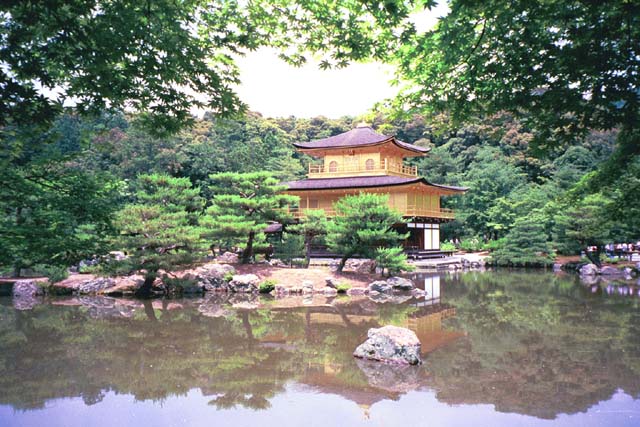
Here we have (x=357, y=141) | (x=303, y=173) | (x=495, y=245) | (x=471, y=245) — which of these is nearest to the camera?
(x=357, y=141)

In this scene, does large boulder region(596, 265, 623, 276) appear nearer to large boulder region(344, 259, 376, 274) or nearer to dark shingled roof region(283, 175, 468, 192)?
dark shingled roof region(283, 175, 468, 192)

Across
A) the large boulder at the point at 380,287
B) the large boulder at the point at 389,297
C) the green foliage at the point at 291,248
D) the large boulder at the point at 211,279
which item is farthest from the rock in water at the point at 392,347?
the green foliage at the point at 291,248

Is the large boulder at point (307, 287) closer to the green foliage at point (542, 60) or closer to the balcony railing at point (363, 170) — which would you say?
the balcony railing at point (363, 170)

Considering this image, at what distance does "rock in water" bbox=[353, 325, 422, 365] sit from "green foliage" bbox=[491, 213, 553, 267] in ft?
57.0

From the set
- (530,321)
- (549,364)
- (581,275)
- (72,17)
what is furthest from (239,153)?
(72,17)

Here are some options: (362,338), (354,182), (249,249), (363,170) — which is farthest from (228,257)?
(362,338)

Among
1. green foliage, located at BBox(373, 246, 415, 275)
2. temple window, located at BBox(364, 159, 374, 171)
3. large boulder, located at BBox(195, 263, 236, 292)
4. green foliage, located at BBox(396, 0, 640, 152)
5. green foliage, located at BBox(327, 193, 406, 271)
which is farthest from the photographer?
temple window, located at BBox(364, 159, 374, 171)

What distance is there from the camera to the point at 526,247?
2298cm

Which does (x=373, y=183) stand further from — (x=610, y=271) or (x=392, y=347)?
(x=392, y=347)

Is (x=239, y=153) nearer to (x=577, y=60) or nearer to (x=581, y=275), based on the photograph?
(x=581, y=275)

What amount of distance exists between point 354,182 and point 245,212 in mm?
8483

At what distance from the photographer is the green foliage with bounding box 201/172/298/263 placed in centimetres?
1556

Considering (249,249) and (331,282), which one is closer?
(331,282)

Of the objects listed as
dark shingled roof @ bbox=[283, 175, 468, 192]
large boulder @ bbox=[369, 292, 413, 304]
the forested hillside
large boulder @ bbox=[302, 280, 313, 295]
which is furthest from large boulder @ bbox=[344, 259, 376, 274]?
dark shingled roof @ bbox=[283, 175, 468, 192]
